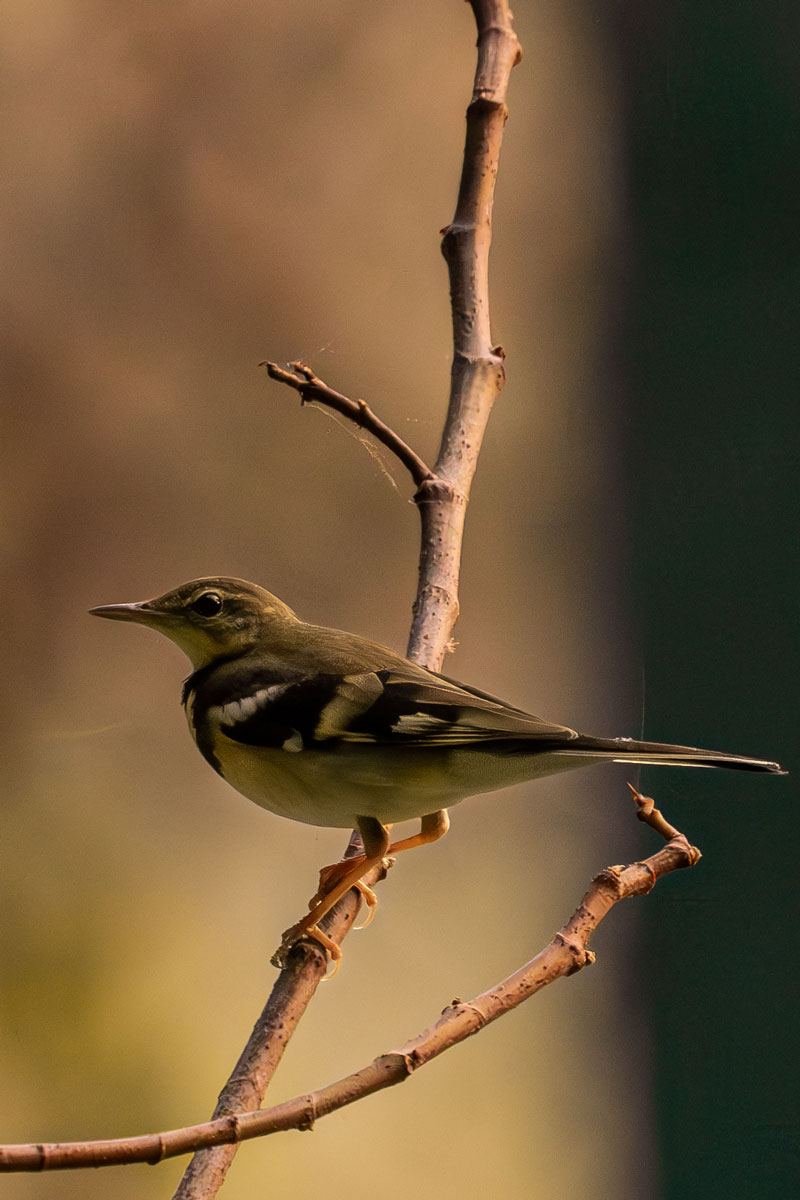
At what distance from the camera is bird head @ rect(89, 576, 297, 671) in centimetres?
53

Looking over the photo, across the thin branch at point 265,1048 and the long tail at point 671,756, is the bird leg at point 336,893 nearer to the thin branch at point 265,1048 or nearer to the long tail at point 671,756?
the thin branch at point 265,1048

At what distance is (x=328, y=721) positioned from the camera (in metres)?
0.50

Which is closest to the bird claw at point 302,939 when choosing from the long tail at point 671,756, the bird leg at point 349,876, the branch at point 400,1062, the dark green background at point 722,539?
the bird leg at point 349,876

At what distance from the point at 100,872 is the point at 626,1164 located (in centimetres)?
61

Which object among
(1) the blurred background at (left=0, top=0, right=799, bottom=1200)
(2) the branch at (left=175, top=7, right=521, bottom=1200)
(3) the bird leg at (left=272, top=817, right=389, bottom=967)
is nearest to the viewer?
(3) the bird leg at (left=272, top=817, right=389, bottom=967)

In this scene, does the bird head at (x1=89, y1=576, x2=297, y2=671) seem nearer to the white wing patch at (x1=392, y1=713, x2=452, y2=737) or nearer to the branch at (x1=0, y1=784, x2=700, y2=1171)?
the white wing patch at (x1=392, y1=713, x2=452, y2=737)

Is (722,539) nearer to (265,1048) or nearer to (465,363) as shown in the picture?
(465,363)

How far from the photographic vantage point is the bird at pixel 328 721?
481 millimetres

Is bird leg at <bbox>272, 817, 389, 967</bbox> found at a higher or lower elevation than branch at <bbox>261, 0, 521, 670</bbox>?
lower

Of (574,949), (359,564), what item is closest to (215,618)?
(574,949)

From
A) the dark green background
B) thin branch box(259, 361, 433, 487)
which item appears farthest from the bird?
the dark green background

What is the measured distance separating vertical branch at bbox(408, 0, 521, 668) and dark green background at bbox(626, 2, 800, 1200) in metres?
0.34

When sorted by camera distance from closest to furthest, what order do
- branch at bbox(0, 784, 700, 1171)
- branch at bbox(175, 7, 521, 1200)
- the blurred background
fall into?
branch at bbox(0, 784, 700, 1171), branch at bbox(175, 7, 521, 1200), the blurred background

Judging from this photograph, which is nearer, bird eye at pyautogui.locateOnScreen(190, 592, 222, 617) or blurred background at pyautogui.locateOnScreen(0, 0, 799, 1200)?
bird eye at pyautogui.locateOnScreen(190, 592, 222, 617)
